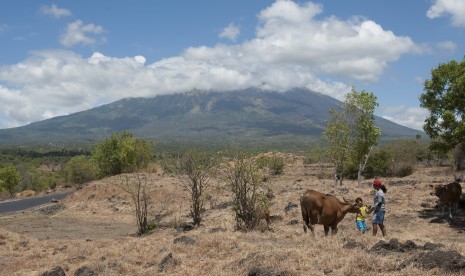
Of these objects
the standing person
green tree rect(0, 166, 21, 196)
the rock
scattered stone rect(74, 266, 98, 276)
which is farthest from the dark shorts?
green tree rect(0, 166, 21, 196)

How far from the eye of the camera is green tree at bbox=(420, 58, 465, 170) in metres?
16.5

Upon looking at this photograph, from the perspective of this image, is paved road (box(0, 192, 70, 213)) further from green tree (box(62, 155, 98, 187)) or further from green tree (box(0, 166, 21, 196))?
green tree (box(0, 166, 21, 196))

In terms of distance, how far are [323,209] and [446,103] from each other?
334 inches

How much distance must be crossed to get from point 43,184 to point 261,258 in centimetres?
6670

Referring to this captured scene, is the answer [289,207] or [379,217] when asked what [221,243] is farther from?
[289,207]

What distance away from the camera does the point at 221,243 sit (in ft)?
35.1

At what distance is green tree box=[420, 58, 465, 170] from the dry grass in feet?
9.61

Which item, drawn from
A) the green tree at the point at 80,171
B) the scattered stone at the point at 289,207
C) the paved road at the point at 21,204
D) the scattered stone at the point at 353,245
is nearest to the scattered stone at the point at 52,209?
the paved road at the point at 21,204

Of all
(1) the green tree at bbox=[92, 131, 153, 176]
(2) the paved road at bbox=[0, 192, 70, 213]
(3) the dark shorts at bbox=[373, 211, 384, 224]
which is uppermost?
(1) the green tree at bbox=[92, 131, 153, 176]

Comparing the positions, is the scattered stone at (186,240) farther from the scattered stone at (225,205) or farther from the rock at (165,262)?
the scattered stone at (225,205)

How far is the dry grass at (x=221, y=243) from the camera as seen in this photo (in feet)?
27.3

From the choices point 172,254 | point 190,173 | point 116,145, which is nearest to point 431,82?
point 190,173

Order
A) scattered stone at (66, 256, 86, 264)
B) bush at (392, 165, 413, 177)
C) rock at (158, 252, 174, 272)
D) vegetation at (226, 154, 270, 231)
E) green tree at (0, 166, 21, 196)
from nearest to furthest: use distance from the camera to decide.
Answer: rock at (158, 252, 174, 272), scattered stone at (66, 256, 86, 264), vegetation at (226, 154, 270, 231), bush at (392, 165, 413, 177), green tree at (0, 166, 21, 196)

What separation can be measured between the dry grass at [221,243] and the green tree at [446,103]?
115 inches
